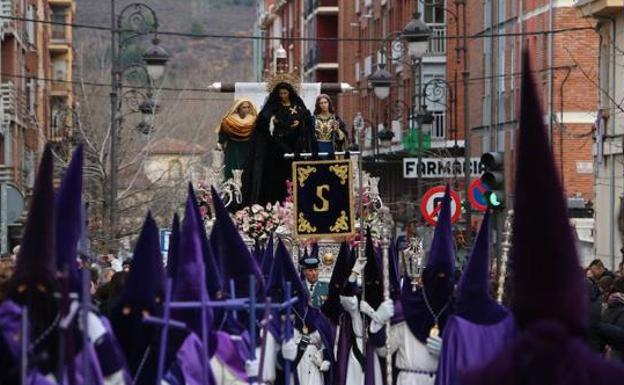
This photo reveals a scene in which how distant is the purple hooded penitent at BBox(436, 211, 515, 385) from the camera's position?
13492 millimetres

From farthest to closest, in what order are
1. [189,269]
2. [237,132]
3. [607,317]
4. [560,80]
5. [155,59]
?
1. [560,80]
2. [155,59]
3. [237,132]
4. [607,317]
5. [189,269]

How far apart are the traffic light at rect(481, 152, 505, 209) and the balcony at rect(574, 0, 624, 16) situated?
13.8 metres

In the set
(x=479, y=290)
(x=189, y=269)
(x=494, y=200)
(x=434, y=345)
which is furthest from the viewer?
(x=494, y=200)

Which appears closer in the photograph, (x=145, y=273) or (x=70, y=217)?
(x=70, y=217)

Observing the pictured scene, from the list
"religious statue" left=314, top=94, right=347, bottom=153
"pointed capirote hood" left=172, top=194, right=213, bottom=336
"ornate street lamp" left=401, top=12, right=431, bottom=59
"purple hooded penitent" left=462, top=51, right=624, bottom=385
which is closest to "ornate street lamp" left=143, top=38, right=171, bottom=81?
"ornate street lamp" left=401, top=12, right=431, bottom=59

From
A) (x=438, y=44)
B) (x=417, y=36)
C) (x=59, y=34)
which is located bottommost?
(x=417, y=36)

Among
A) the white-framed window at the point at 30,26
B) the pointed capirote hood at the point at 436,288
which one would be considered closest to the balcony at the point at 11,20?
the white-framed window at the point at 30,26

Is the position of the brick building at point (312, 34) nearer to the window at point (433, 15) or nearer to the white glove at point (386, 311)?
the window at point (433, 15)

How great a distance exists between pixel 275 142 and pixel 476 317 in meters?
12.9

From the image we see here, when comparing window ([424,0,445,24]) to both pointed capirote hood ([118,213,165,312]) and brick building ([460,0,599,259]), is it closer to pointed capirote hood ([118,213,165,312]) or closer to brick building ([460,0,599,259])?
brick building ([460,0,599,259])

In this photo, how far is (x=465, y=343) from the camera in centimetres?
1374

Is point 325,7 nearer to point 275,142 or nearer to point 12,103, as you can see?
point 12,103

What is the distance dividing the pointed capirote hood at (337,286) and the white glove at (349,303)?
0.31 m

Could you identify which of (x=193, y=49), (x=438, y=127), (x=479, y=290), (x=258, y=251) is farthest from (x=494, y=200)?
A: (x=193, y=49)
